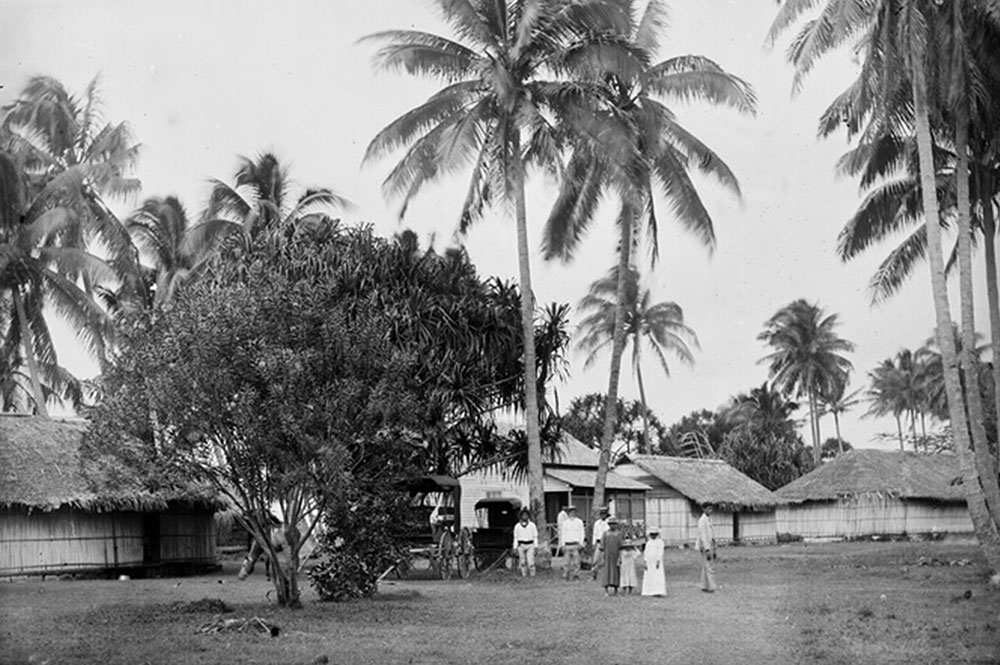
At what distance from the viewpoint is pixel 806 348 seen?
6147cm

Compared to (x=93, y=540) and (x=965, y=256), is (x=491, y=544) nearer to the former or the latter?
(x=93, y=540)

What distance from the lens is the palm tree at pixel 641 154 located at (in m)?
27.3

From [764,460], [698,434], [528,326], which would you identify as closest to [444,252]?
[528,326]

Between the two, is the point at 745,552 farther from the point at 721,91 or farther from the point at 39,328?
the point at 39,328

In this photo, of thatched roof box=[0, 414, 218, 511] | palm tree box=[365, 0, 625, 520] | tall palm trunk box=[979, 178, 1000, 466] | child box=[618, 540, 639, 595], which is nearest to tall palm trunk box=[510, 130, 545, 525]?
palm tree box=[365, 0, 625, 520]

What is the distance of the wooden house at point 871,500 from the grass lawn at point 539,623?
2645 centimetres

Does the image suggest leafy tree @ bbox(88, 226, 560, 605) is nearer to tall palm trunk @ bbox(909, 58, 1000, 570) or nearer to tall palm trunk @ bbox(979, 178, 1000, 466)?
tall palm trunk @ bbox(909, 58, 1000, 570)

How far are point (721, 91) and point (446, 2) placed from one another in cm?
654

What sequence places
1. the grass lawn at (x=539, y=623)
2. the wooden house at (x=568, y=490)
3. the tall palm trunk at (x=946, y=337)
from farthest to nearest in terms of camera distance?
the wooden house at (x=568, y=490) < the tall palm trunk at (x=946, y=337) < the grass lawn at (x=539, y=623)

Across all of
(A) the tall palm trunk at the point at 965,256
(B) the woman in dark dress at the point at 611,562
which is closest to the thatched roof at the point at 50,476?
(B) the woman in dark dress at the point at 611,562

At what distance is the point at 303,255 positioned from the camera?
2675 centimetres

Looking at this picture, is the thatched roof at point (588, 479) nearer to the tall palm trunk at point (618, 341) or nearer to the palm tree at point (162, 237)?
the tall palm trunk at point (618, 341)

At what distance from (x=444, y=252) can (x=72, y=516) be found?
11.0 meters

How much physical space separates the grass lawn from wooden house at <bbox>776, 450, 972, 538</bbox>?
26452 mm
